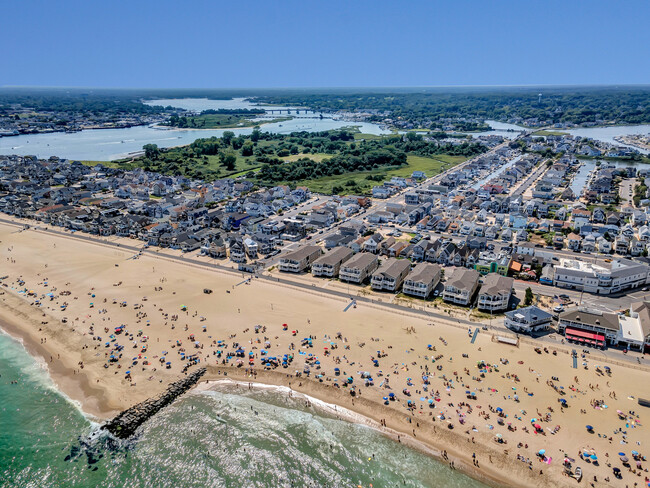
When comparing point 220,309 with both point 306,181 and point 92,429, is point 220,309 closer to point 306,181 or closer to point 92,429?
point 92,429

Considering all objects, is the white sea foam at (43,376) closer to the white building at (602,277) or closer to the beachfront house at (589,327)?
the beachfront house at (589,327)

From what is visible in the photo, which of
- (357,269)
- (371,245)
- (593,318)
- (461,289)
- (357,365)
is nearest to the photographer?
(357,365)

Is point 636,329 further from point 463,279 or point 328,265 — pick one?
point 328,265

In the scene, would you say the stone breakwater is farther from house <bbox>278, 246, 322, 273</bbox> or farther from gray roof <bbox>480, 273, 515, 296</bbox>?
gray roof <bbox>480, 273, 515, 296</bbox>

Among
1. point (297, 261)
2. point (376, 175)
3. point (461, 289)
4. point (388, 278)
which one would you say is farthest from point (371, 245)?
point (376, 175)

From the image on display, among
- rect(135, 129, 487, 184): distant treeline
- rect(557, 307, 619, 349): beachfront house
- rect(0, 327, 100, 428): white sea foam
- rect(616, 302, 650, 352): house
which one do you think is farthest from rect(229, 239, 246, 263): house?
rect(135, 129, 487, 184): distant treeline

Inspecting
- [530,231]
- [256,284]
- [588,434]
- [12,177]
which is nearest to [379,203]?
[530,231]
